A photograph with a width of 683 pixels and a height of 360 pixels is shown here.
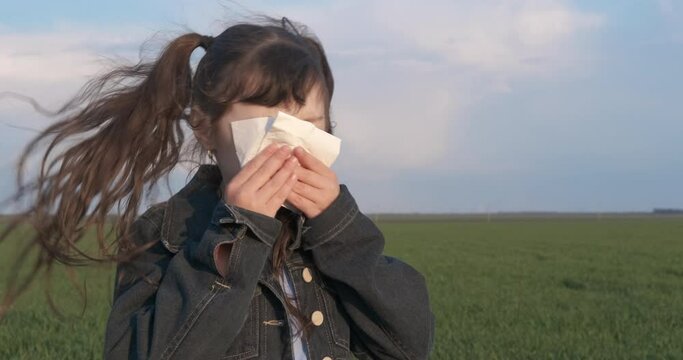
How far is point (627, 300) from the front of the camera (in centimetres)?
1217

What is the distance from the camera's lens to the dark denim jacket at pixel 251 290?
6.75ft

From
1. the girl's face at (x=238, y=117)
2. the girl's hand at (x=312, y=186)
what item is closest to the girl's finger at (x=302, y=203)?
the girl's hand at (x=312, y=186)

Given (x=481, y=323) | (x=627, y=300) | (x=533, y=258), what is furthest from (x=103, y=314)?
(x=533, y=258)

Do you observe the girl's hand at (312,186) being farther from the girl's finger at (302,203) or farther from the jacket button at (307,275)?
the jacket button at (307,275)

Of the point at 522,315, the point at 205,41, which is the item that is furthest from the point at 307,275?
the point at 522,315

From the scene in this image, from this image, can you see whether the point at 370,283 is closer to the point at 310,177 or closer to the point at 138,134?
the point at 310,177

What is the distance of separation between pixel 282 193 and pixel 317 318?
13.6 inches

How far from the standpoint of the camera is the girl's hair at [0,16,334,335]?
2.28 m

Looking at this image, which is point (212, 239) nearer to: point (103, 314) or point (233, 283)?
point (233, 283)

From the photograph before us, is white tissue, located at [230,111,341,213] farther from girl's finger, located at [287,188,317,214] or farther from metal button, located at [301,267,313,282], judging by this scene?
metal button, located at [301,267,313,282]

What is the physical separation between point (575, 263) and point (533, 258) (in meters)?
2.44

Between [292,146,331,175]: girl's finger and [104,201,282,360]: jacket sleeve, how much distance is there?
0.44 feet

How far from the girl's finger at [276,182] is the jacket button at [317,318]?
0.34 meters

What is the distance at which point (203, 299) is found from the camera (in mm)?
2061
